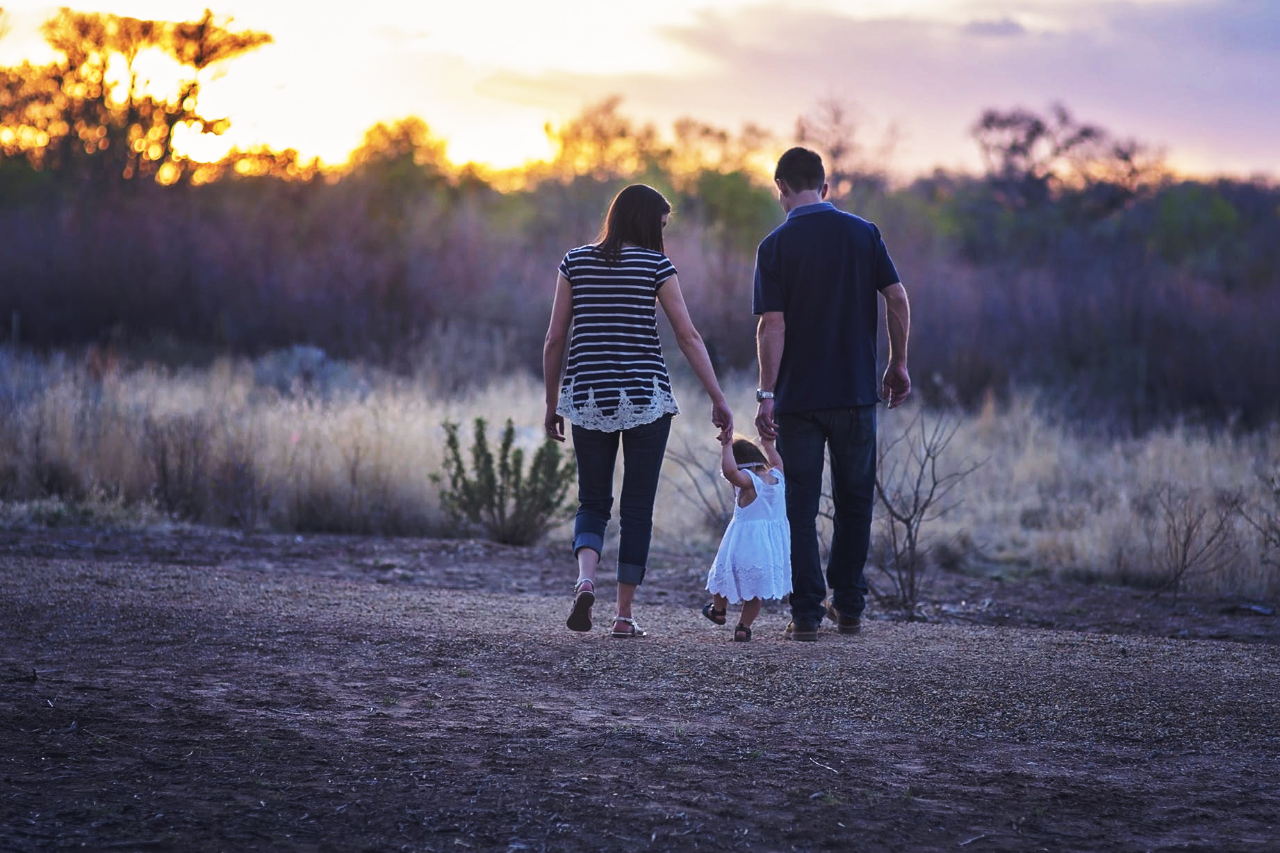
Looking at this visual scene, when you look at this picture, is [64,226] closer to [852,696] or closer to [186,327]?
[186,327]

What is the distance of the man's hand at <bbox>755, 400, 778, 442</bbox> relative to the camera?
5.43m

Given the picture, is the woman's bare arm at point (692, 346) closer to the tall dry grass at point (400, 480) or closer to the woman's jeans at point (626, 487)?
the woman's jeans at point (626, 487)

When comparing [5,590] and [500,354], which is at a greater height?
[500,354]

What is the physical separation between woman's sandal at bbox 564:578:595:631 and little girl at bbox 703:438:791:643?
1.59ft

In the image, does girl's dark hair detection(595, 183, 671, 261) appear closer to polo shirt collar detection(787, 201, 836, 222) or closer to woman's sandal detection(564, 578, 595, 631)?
polo shirt collar detection(787, 201, 836, 222)

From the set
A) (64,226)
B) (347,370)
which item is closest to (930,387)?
(347,370)

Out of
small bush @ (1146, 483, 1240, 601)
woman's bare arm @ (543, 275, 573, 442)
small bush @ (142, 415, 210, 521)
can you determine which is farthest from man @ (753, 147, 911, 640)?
small bush @ (142, 415, 210, 521)

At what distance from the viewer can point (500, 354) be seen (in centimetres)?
1820

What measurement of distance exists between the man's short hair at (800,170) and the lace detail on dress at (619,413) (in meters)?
0.99

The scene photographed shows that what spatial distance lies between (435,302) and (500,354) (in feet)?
9.72

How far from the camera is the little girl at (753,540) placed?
538 cm

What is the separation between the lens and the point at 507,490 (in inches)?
377

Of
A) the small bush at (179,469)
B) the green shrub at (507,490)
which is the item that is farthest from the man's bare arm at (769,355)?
the small bush at (179,469)

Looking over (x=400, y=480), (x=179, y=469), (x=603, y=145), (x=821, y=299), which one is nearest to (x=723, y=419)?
(x=821, y=299)
